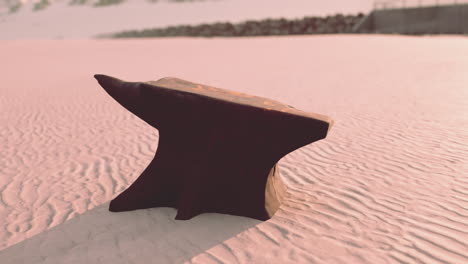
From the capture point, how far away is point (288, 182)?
5863mm

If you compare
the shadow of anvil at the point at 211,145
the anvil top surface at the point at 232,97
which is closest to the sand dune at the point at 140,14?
the anvil top surface at the point at 232,97

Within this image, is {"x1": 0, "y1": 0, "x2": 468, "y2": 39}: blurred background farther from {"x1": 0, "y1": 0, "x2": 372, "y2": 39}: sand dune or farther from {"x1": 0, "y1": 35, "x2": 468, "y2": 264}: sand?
{"x1": 0, "y1": 35, "x2": 468, "y2": 264}: sand

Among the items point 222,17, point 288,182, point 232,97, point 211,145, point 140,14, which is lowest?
point 288,182

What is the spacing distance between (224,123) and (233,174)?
23.7 inches

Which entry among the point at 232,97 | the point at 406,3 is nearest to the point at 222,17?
the point at 406,3

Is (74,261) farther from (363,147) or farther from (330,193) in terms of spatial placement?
(363,147)

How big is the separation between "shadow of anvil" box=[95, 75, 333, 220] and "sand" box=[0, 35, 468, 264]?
17 centimetres

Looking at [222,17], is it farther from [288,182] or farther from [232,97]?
[232,97]

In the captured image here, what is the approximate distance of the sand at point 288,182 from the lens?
4090mm

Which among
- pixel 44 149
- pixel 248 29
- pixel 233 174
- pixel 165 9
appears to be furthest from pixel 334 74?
pixel 165 9

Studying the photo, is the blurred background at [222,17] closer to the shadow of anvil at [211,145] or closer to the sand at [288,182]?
the sand at [288,182]

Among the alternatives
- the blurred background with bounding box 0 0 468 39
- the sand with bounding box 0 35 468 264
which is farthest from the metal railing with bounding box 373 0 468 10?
the sand with bounding box 0 35 468 264

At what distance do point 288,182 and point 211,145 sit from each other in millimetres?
1790

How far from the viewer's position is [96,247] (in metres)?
4.13
